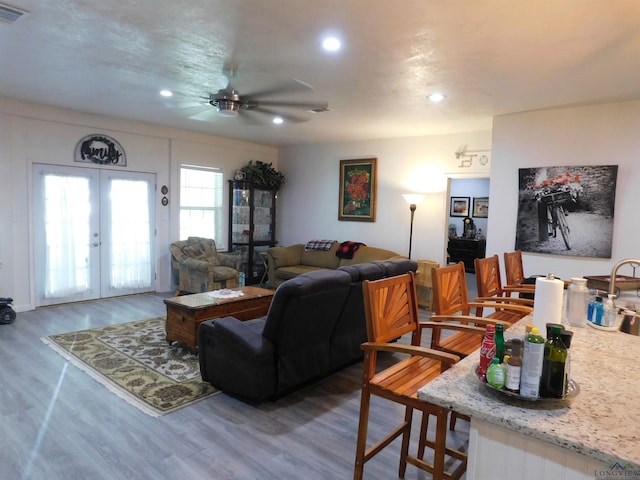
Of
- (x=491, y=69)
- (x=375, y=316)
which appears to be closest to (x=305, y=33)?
(x=491, y=69)

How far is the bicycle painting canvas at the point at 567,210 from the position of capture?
407cm

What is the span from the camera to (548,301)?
1.65 metres

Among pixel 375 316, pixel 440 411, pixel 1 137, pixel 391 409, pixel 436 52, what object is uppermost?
pixel 436 52

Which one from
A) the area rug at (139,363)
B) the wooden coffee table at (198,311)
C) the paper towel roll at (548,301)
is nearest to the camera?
the paper towel roll at (548,301)

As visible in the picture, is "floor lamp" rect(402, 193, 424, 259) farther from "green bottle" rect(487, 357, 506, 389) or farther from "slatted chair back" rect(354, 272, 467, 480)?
"green bottle" rect(487, 357, 506, 389)

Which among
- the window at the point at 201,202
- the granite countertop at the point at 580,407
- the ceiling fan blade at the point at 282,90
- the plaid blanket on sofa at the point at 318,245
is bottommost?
the plaid blanket on sofa at the point at 318,245

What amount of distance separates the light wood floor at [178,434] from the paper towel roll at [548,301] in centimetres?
117

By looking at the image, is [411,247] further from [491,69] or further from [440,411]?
[440,411]

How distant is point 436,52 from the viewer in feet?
9.52

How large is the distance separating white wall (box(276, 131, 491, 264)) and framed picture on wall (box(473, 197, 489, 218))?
3956 millimetres

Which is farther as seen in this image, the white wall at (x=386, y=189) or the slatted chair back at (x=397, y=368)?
the white wall at (x=386, y=189)

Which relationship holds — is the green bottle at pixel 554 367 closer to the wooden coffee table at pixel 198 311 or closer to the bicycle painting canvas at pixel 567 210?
the wooden coffee table at pixel 198 311

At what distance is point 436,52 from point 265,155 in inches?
213

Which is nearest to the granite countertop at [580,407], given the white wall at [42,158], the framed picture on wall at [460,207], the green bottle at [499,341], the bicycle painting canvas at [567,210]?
the green bottle at [499,341]
